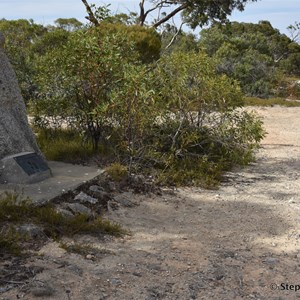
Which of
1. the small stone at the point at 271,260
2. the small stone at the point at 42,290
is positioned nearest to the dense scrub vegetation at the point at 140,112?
the small stone at the point at 271,260

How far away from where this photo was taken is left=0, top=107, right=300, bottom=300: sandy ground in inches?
135

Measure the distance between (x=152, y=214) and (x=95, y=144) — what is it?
198 centimetres

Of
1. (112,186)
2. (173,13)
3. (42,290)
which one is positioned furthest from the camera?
(173,13)

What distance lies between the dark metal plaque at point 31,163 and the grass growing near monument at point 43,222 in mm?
633

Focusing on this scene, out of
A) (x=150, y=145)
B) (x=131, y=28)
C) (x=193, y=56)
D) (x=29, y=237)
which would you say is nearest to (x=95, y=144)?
(x=150, y=145)

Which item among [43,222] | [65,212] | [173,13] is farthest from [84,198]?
[173,13]

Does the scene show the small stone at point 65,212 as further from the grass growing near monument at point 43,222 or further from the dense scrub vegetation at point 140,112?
the dense scrub vegetation at point 140,112

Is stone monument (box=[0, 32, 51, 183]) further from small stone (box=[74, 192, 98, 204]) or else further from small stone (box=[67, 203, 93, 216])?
small stone (box=[67, 203, 93, 216])

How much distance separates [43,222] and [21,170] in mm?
1020

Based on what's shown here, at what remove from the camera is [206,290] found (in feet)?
11.7

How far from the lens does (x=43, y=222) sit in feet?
14.0

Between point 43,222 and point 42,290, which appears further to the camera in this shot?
point 43,222

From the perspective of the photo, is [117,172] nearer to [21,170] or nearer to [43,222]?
[21,170]

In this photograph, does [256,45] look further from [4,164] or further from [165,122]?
[4,164]
